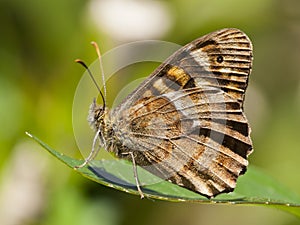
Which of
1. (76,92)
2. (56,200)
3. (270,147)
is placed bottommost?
(270,147)

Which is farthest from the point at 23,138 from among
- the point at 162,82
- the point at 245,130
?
the point at 245,130

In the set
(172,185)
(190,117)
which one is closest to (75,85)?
(190,117)

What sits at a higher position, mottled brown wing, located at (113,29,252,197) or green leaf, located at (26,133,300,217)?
mottled brown wing, located at (113,29,252,197)

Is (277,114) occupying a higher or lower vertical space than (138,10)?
lower

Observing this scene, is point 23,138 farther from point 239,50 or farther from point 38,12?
point 239,50

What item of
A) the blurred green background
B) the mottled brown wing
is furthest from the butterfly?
the blurred green background

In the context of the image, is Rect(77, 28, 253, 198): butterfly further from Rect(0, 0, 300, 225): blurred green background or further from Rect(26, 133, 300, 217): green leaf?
Rect(0, 0, 300, 225): blurred green background

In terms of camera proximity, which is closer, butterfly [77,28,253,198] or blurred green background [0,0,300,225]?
butterfly [77,28,253,198]
